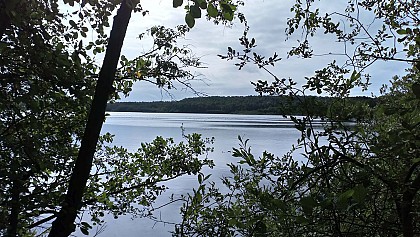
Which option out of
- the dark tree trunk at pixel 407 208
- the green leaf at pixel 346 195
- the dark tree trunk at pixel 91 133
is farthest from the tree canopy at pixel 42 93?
the dark tree trunk at pixel 407 208

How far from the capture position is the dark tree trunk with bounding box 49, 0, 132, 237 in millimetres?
1746

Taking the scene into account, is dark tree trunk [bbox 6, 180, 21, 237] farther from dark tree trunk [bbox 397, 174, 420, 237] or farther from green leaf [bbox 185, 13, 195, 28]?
dark tree trunk [bbox 397, 174, 420, 237]

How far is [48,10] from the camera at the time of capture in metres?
1.84

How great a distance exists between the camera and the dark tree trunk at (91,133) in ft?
5.73

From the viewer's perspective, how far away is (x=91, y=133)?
1.86m

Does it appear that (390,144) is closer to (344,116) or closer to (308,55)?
(344,116)

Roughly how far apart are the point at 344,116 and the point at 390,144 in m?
0.28

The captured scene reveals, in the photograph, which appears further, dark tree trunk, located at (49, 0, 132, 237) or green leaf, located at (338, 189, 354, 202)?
dark tree trunk, located at (49, 0, 132, 237)

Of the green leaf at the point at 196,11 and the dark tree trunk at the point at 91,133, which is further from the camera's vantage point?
the dark tree trunk at the point at 91,133

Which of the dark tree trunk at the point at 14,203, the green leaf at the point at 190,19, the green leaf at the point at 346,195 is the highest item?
the green leaf at the point at 190,19

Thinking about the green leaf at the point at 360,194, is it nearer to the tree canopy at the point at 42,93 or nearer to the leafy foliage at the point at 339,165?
the leafy foliage at the point at 339,165

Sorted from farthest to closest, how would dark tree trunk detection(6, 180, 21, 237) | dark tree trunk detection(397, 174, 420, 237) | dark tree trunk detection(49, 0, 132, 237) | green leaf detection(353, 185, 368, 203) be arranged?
dark tree trunk detection(49, 0, 132, 237) → dark tree trunk detection(6, 180, 21, 237) → dark tree trunk detection(397, 174, 420, 237) → green leaf detection(353, 185, 368, 203)

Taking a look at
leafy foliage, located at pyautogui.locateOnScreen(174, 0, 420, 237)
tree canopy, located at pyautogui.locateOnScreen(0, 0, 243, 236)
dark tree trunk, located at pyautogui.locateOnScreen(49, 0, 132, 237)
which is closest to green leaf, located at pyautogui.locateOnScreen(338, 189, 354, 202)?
leafy foliage, located at pyautogui.locateOnScreen(174, 0, 420, 237)

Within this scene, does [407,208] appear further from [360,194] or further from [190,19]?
[190,19]
